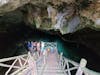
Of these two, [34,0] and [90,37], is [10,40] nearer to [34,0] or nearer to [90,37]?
[90,37]

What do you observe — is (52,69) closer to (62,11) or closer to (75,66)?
(62,11)

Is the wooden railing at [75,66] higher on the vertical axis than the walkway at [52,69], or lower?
higher

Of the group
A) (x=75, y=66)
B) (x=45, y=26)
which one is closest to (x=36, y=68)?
(x=75, y=66)

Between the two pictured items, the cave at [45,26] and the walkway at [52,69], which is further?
the walkway at [52,69]

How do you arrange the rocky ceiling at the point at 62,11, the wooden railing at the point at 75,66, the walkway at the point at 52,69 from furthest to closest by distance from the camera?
the walkway at the point at 52,69
the rocky ceiling at the point at 62,11
the wooden railing at the point at 75,66

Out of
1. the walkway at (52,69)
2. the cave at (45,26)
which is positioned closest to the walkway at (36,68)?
the walkway at (52,69)

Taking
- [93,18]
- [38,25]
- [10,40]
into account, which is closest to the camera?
[93,18]

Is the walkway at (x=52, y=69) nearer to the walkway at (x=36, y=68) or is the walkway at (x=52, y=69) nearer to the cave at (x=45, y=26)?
the walkway at (x=36, y=68)

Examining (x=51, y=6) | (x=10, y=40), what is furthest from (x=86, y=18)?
(x=10, y=40)

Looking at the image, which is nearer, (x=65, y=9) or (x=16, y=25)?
(x=65, y=9)
